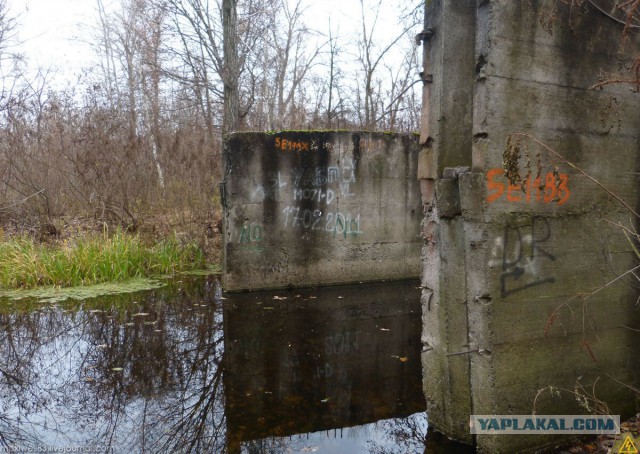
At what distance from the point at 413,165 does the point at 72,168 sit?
7.32 meters

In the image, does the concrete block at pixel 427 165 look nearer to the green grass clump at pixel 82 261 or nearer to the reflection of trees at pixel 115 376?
the reflection of trees at pixel 115 376

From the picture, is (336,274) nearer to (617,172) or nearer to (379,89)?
(617,172)

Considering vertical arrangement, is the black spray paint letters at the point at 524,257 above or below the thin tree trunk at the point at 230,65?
below

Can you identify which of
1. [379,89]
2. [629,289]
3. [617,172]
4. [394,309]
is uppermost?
[379,89]

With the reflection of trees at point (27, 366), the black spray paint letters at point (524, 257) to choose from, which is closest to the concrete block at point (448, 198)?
the black spray paint letters at point (524, 257)

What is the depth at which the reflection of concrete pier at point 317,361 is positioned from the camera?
4.07 metres

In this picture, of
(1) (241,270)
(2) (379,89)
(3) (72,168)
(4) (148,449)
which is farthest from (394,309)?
(2) (379,89)

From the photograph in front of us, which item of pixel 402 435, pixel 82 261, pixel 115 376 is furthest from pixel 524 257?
pixel 82 261

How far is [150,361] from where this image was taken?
16.7ft

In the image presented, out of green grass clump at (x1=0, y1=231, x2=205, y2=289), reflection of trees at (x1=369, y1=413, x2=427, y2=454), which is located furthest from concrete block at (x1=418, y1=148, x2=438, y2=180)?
green grass clump at (x1=0, y1=231, x2=205, y2=289)

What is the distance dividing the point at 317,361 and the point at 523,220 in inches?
108

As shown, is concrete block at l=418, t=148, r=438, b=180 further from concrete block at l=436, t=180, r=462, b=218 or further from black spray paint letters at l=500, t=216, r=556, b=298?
black spray paint letters at l=500, t=216, r=556, b=298

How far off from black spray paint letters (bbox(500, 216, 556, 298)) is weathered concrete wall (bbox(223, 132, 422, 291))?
17.4 ft

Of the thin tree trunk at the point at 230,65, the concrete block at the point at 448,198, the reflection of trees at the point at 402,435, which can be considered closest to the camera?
the concrete block at the point at 448,198
